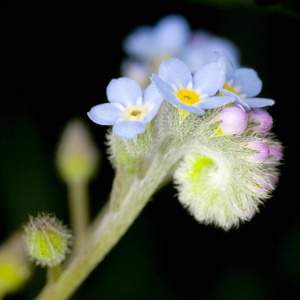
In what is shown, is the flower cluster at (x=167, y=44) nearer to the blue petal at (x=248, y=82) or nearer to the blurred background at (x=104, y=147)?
the blurred background at (x=104, y=147)

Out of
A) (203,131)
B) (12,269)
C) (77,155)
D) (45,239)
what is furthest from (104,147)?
(203,131)

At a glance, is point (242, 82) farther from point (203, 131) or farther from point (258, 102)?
point (203, 131)

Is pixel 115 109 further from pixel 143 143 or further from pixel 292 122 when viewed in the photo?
pixel 292 122

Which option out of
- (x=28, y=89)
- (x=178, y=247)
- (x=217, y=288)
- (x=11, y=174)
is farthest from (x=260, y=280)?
(x=28, y=89)

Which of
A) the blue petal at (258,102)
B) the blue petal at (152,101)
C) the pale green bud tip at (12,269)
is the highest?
the blue petal at (258,102)

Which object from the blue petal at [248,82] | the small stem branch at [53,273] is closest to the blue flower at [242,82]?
the blue petal at [248,82]

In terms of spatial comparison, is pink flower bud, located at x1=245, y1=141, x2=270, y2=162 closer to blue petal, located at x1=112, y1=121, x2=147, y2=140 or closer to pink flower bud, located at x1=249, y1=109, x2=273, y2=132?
pink flower bud, located at x1=249, y1=109, x2=273, y2=132

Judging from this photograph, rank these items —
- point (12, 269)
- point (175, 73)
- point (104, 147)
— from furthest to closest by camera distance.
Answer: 1. point (104, 147)
2. point (12, 269)
3. point (175, 73)
